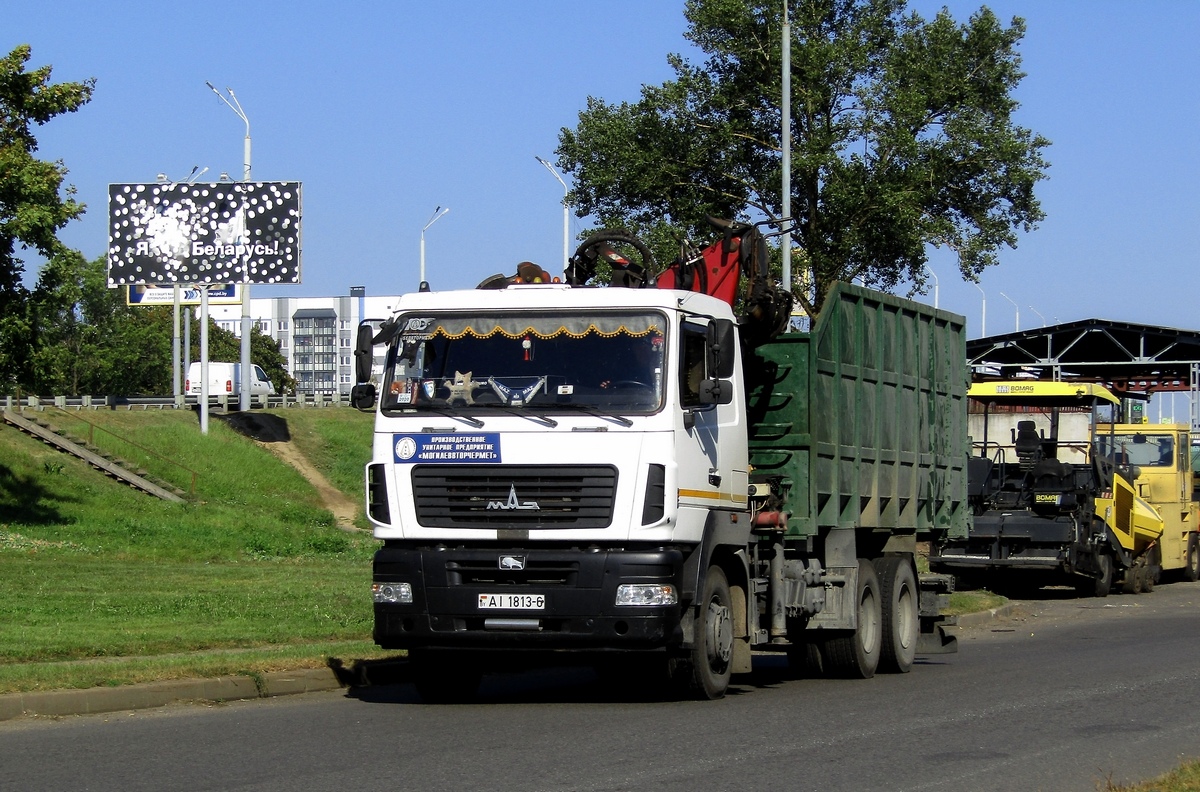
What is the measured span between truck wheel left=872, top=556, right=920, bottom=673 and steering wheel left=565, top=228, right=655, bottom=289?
3.97 meters

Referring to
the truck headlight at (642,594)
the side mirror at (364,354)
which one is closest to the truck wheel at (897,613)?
the truck headlight at (642,594)

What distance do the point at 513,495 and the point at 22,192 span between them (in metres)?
24.3

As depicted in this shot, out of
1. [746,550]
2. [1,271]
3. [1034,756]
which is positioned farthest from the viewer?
[1,271]

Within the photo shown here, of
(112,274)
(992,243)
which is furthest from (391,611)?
(112,274)

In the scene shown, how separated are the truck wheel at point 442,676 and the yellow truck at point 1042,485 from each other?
13.5 m

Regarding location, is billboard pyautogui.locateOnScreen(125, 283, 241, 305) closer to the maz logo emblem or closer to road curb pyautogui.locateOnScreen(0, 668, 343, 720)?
road curb pyautogui.locateOnScreen(0, 668, 343, 720)

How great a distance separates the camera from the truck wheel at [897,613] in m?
15.5

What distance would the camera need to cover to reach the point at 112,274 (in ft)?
171

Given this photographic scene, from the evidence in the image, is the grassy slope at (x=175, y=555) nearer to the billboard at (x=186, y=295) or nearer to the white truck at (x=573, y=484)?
the white truck at (x=573, y=484)

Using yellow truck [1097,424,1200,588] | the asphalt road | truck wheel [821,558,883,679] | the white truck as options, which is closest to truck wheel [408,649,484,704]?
the white truck

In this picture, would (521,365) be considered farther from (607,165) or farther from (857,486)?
(607,165)

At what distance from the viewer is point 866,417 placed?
14.8 meters

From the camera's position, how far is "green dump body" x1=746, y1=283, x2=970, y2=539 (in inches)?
536

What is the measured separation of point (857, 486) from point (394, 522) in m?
4.70
